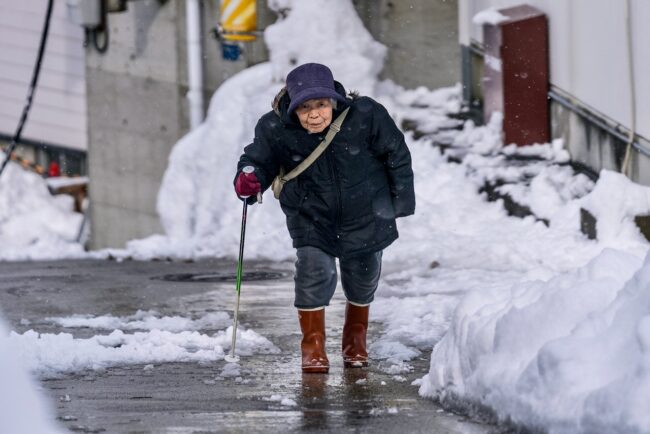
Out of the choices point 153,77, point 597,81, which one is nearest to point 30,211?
point 153,77

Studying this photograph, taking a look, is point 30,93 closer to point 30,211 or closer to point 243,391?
point 30,211

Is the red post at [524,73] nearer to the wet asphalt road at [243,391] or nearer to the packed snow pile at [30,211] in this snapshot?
the wet asphalt road at [243,391]

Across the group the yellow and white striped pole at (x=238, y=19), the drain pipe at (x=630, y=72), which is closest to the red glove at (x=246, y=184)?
the drain pipe at (x=630, y=72)

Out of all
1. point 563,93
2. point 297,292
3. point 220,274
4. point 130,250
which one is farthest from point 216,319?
point 130,250

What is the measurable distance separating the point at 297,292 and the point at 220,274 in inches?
203

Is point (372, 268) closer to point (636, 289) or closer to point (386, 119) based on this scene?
point (386, 119)

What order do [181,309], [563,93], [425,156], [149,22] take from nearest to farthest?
[181,309], [563,93], [425,156], [149,22]

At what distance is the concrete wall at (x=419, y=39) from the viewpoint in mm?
17125

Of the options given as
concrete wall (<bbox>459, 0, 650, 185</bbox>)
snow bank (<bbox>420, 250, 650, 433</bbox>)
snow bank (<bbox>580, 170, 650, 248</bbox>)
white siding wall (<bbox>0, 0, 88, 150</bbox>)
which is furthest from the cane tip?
white siding wall (<bbox>0, 0, 88, 150</bbox>)

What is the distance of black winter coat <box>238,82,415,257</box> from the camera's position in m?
7.50

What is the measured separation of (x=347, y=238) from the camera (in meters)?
7.62

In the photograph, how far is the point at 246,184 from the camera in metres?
7.54

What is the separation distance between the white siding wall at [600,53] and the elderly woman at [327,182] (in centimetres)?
444

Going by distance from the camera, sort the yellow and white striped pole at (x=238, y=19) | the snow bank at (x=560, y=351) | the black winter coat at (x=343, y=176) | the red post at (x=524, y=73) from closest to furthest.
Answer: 1. the snow bank at (x=560, y=351)
2. the black winter coat at (x=343, y=176)
3. the red post at (x=524, y=73)
4. the yellow and white striped pole at (x=238, y=19)
